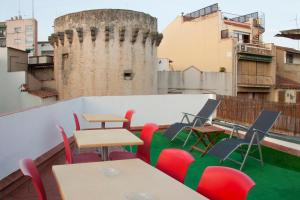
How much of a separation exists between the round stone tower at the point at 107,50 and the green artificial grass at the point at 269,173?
35.9ft

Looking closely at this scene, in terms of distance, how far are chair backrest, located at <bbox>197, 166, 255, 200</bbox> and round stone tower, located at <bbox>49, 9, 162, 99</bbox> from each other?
1560 cm

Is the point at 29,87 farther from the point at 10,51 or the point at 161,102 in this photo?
the point at 161,102

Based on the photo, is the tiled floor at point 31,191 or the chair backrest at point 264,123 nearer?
the tiled floor at point 31,191

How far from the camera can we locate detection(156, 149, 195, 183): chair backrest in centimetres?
242

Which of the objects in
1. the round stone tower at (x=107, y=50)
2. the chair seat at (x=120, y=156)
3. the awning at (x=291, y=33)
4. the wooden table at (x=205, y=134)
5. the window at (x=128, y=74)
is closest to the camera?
the chair seat at (x=120, y=156)

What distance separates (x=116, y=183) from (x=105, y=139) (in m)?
1.61

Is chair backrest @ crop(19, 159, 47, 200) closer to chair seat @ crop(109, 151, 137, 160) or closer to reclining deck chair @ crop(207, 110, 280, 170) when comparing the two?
chair seat @ crop(109, 151, 137, 160)

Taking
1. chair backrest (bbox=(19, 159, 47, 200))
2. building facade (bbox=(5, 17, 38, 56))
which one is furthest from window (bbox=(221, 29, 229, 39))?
chair backrest (bbox=(19, 159, 47, 200))

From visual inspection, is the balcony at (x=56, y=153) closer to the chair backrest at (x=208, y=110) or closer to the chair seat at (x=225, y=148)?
the chair seat at (x=225, y=148)

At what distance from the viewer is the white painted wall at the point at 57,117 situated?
4.55m

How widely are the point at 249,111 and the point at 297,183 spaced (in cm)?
701

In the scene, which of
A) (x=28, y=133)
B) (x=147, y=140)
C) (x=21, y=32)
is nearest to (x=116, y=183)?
(x=147, y=140)

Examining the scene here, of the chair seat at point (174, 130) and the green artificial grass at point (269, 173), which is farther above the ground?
the chair seat at point (174, 130)

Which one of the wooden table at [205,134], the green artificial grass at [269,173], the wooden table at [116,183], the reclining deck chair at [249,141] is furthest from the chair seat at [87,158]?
the wooden table at [205,134]
